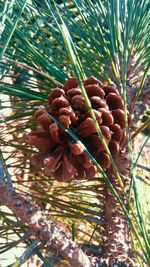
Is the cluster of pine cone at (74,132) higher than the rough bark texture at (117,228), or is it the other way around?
the cluster of pine cone at (74,132)

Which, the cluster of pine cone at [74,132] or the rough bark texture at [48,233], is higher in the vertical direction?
the cluster of pine cone at [74,132]

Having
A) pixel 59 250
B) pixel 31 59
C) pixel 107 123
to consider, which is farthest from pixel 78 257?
pixel 31 59

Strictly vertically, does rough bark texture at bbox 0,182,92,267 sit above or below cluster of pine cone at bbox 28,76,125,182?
below
